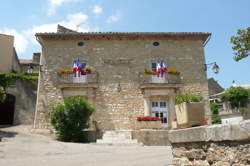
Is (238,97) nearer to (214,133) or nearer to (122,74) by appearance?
(122,74)

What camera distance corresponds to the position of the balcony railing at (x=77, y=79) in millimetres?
12516

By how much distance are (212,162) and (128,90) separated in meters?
10.1

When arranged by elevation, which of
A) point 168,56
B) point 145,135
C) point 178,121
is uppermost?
point 168,56

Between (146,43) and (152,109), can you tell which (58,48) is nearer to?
(146,43)

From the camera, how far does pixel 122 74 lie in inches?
518

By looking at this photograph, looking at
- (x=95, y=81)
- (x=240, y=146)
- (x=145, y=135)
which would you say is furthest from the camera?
(x=95, y=81)

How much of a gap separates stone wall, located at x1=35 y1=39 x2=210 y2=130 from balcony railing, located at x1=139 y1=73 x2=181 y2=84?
42 centimetres

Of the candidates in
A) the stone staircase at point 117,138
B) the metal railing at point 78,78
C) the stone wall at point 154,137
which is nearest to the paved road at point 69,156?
the stone staircase at point 117,138

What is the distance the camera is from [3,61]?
3.84 meters

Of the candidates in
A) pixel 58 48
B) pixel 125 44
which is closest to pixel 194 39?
pixel 125 44

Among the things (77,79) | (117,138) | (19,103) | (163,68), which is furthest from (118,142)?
(19,103)

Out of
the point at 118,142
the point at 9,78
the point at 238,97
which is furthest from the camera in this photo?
the point at 238,97

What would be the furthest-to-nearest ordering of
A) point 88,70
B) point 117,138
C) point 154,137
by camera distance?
point 88,70, point 117,138, point 154,137

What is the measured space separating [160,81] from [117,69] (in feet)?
8.75
